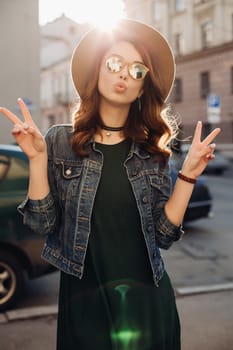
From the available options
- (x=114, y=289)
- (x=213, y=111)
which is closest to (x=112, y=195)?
(x=114, y=289)

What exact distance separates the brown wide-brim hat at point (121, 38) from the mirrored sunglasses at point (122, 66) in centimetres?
8

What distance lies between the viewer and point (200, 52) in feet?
109

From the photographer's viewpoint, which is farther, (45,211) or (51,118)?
(51,118)

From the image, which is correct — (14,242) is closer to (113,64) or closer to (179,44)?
(113,64)

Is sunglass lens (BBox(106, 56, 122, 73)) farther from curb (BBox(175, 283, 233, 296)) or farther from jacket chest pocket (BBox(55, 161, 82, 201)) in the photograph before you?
curb (BBox(175, 283, 233, 296))

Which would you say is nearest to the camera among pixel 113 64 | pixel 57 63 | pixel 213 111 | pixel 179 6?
pixel 113 64

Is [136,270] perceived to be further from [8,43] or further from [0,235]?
[8,43]

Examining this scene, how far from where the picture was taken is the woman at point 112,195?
6.30 feet

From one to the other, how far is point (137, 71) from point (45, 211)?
65 centimetres

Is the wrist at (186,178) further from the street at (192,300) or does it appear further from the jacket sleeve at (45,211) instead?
the street at (192,300)

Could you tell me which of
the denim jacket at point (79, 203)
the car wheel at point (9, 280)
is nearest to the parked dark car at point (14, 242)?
the car wheel at point (9, 280)

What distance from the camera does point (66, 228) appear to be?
77.5 inches

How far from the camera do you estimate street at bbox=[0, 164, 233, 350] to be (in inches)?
154

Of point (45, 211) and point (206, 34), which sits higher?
point (206, 34)
